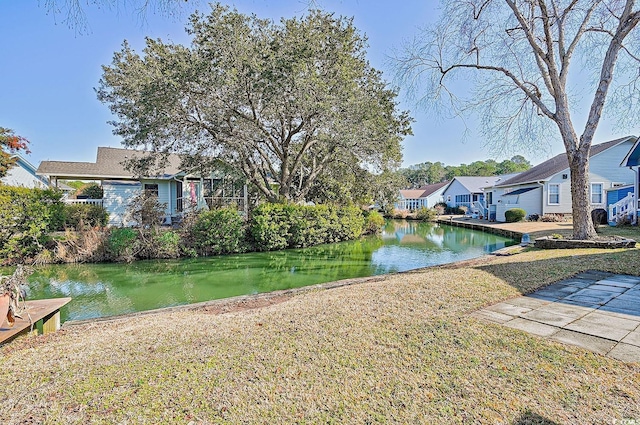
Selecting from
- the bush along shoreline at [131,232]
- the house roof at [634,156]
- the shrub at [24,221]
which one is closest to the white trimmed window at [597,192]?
the house roof at [634,156]

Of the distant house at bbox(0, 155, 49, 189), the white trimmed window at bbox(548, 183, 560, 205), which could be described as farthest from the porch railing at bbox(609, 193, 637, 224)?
the distant house at bbox(0, 155, 49, 189)

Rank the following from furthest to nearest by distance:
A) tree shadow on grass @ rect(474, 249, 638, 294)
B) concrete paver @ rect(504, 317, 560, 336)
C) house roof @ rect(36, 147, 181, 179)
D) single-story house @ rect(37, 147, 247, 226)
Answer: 1. single-story house @ rect(37, 147, 247, 226)
2. house roof @ rect(36, 147, 181, 179)
3. tree shadow on grass @ rect(474, 249, 638, 294)
4. concrete paver @ rect(504, 317, 560, 336)

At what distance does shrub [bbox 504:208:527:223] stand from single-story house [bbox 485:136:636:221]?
838mm

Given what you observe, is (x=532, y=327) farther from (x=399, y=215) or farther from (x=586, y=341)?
(x=399, y=215)

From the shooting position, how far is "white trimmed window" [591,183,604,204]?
1975 centimetres

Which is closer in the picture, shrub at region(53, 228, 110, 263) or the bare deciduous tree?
the bare deciduous tree

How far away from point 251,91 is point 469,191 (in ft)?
94.6

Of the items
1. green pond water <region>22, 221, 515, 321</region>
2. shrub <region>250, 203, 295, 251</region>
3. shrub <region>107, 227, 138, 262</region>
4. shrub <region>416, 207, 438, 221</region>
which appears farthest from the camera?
shrub <region>416, 207, 438, 221</region>

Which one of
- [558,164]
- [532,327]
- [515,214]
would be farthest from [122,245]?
[558,164]

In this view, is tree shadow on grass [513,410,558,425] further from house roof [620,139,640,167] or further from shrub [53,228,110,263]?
house roof [620,139,640,167]

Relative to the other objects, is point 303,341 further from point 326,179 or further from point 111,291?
point 326,179

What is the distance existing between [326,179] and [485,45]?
35.6 feet

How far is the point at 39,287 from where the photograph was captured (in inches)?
325

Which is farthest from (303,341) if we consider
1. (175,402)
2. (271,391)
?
(175,402)
